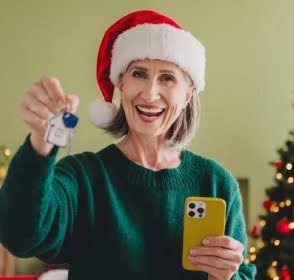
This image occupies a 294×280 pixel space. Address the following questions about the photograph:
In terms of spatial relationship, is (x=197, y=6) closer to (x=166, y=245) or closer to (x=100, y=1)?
(x=100, y=1)

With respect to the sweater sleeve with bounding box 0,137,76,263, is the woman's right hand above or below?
above

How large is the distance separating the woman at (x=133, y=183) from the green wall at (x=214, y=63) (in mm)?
2417

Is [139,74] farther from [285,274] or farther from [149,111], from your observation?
[285,274]

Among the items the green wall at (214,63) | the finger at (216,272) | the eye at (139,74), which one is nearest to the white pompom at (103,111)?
the eye at (139,74)

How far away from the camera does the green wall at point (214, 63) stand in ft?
12.0

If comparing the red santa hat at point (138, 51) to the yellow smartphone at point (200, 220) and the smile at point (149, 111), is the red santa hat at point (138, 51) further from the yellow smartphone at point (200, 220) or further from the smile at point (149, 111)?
the yellow smartphone at point (200, 220)

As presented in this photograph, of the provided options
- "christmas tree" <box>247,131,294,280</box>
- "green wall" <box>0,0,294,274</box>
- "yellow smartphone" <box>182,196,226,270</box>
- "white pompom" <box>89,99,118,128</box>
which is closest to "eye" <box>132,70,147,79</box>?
"white pompom" <box>89,99,118,128</box>

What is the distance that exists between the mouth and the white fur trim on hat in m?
0.12

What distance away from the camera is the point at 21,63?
12.0ft

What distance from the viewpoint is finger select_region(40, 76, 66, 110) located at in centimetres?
81

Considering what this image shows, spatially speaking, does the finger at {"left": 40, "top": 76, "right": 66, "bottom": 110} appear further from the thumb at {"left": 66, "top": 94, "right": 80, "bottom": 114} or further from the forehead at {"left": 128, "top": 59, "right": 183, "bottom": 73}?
the forehead at {"left": 128, "top": 59, "right": 183, "bottom": 73}

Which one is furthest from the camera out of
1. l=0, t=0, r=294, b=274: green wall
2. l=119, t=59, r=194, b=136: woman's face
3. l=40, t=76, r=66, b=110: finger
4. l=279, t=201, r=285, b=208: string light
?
l=0, t=0, r=294, b=274: green wall

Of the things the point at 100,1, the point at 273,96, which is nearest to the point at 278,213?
the point at 273,96

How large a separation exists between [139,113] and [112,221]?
0.23m
